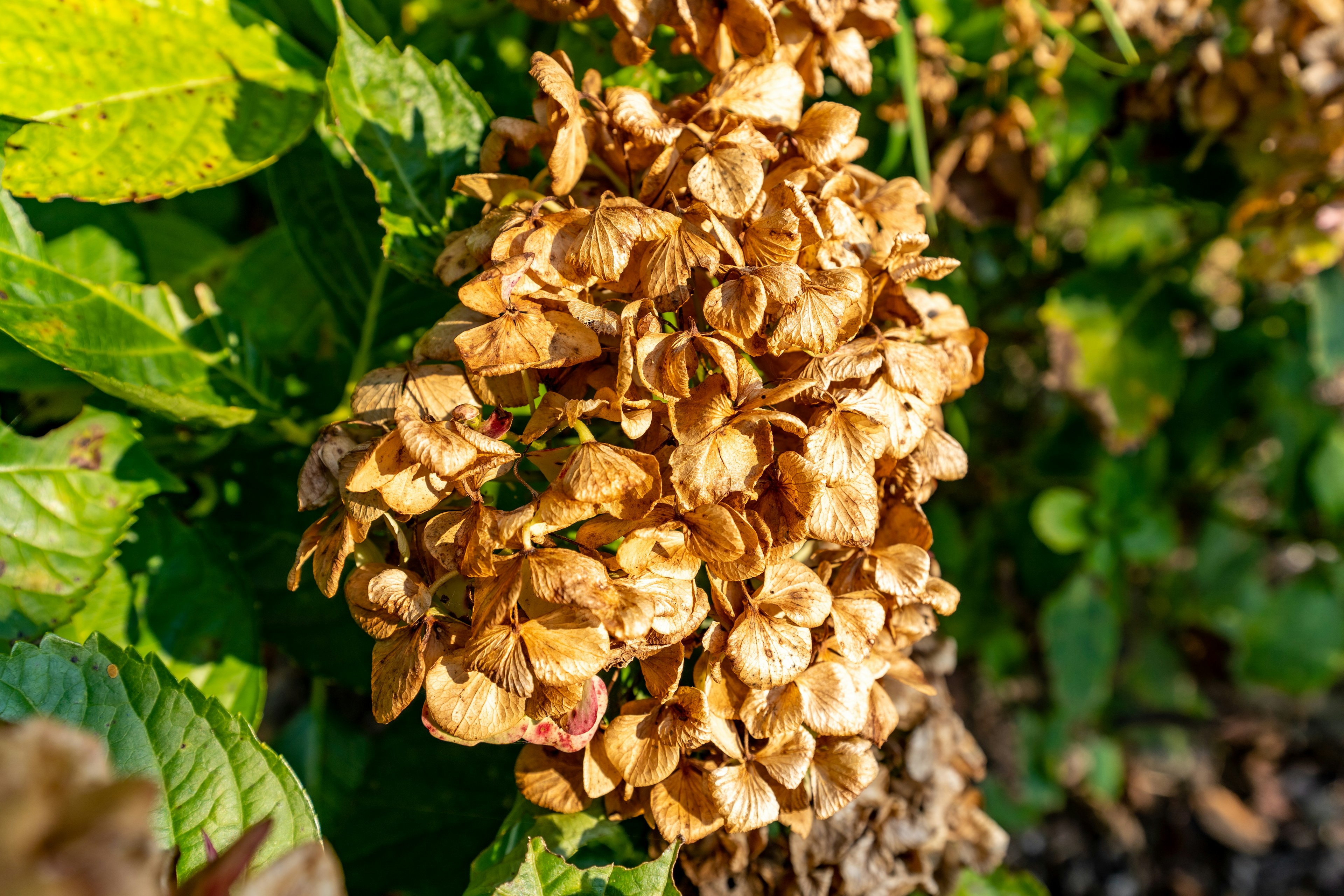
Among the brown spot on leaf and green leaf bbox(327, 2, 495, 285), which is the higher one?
green leaf bbox(327, 2, 495, 285)

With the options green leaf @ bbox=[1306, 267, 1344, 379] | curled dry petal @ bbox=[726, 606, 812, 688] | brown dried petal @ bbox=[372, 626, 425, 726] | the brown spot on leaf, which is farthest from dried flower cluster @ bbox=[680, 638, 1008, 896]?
green leaf @ bbox=[1306, 267, 1344, 379]

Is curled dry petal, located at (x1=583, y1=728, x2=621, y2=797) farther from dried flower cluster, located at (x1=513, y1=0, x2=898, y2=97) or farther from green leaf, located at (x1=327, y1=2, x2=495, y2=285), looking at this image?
dried flower cluster, located at (x1=513, y1=0, x2=898, y2=97)

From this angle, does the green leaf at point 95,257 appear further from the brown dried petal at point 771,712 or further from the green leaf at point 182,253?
the brown dried petal at point 771,712

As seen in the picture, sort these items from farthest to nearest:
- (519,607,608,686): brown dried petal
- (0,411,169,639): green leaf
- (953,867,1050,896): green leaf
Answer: (953,867,1050,896): green leaf < (0,411,169,639): green leaf < (519,607,608,686): brown dried petal

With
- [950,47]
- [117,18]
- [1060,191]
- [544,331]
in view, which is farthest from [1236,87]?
[117,18]

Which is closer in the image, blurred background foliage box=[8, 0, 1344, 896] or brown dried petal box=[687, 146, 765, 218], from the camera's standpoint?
brown dried petal box=[687, 146, 765, 218]

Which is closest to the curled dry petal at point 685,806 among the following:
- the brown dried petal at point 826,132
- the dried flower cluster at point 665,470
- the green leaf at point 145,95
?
the dried flower cluster at point 665,470
